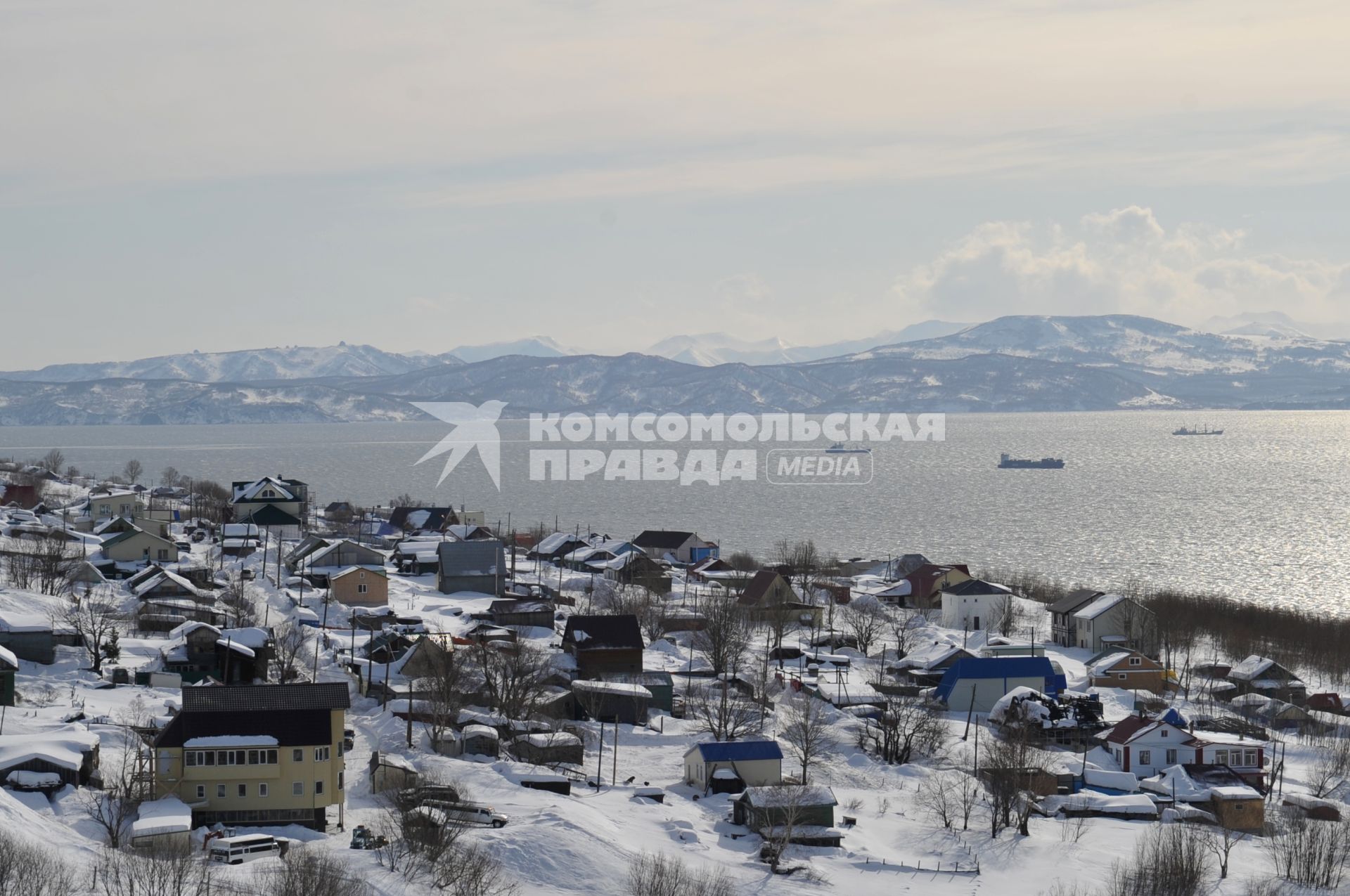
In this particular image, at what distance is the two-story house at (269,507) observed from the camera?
59.2m

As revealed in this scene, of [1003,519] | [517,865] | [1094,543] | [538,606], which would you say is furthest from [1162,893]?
[1003,519]

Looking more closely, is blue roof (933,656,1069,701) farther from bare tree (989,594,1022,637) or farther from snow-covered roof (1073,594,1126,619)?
bare tree (989,594,1022,637)

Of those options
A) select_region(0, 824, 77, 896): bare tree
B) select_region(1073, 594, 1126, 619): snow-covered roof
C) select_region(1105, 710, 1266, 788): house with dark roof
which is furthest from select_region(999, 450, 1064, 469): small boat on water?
select_region(0, 824, 77, 896): bare tree

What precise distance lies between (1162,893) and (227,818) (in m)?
14.5

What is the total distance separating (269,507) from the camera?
59469mm

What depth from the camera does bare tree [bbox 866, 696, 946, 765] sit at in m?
29.4

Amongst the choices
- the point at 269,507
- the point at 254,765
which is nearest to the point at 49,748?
the point at 254,765

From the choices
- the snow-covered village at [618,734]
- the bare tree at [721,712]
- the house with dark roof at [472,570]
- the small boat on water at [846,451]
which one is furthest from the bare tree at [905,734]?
the small boat on water at [846,451]

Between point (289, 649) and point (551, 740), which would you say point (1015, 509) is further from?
point (551, 740)

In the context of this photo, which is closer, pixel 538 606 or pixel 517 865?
pixel 517 865

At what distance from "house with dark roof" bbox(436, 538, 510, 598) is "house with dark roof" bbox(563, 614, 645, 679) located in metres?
11.3

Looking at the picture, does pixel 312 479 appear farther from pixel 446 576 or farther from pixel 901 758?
pixel 901 758

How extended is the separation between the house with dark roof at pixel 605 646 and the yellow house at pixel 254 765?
12.2 meters

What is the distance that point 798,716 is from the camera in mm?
31281
